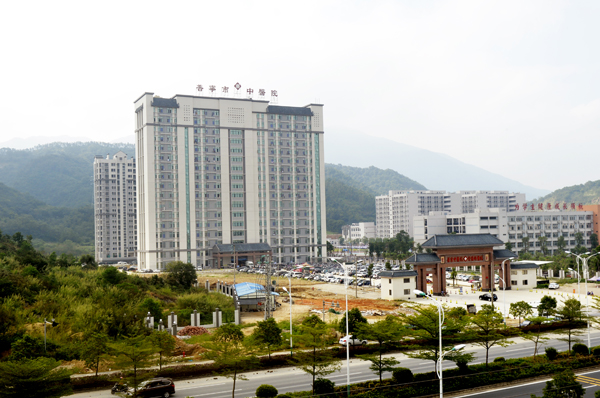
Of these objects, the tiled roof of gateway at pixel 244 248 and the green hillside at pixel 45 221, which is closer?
the tiled roof of gateway at pixel 244 248

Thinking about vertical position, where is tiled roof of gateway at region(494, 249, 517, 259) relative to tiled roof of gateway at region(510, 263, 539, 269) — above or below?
above

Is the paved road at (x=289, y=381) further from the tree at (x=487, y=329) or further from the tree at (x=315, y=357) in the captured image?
the tree at (x=315, y=357)

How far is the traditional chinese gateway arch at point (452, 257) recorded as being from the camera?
6303cm

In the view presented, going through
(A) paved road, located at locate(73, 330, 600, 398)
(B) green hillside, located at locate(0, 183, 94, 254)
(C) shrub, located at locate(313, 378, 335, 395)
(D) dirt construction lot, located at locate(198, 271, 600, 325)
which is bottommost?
(D) dirt construction lot, located at locate(198, 271, 600, 325)

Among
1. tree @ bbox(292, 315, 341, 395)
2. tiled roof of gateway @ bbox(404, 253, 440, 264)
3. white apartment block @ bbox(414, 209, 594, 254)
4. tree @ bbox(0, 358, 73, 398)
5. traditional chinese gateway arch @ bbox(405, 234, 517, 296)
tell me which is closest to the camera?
tree @ bbox(0, 358, 73, 398)

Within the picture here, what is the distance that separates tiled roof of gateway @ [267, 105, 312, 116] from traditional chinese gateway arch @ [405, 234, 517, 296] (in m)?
68.3

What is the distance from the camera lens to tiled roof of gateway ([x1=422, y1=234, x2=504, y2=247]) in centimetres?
6412

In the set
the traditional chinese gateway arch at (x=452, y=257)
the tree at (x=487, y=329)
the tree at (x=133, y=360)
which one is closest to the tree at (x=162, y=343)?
the tree at (x=133, y=360)

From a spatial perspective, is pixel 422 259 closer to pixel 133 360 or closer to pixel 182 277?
pixel 182 277

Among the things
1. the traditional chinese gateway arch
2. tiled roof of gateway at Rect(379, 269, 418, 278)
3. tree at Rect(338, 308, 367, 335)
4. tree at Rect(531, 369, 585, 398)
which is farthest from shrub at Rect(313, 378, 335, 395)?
the traditional chinese gateway arch

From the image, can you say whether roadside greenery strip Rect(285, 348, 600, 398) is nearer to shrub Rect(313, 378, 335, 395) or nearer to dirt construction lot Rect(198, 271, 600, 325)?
shrub Rect(313, 378, 335, 395)

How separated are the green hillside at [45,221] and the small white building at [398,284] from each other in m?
108

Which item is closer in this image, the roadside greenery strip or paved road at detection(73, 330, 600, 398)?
the roadside greenery strip

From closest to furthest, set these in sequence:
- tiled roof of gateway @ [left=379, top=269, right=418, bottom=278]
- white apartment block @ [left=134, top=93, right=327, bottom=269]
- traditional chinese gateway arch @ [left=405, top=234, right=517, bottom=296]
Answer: tiled roof of gateway @ [left=379, top=269, right=418, bottom=278] → traditional chinese gateway arch @ [left=405, top=234, right=517, bottom=296] → white apartment block @ [left=134, top=93, right=327, bottom=269]
